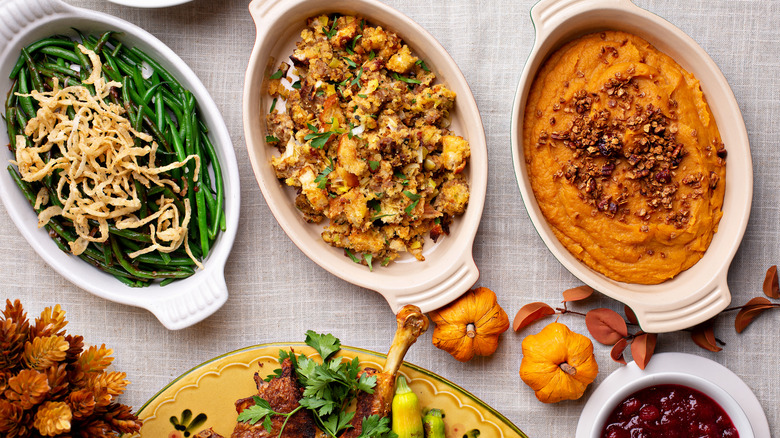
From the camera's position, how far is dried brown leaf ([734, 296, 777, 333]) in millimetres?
3090

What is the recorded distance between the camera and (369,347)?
3164mm

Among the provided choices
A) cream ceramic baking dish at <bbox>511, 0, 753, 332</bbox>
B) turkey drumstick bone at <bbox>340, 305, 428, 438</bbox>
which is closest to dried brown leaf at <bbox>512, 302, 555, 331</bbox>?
cream ceramic baking dish at <bbox>511, 0, 753, 332</bbox>

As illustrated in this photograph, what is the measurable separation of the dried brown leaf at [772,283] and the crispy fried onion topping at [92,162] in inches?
122

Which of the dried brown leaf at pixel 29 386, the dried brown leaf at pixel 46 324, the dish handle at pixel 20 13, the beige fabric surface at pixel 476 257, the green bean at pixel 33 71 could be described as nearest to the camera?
the dried brown leaf at pixel 29 386

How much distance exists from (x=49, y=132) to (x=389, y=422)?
220 cm

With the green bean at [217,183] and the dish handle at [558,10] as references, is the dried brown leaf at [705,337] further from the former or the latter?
the green bean at [217,183]

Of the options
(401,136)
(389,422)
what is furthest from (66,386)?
(401,136)

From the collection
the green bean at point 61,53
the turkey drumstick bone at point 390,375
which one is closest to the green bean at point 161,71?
the green bean at point 61,53

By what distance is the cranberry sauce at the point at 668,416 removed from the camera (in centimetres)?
282

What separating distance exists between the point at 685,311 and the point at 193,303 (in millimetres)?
2460

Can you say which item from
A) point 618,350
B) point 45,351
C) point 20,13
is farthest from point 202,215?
point 618,350

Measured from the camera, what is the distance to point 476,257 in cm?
314

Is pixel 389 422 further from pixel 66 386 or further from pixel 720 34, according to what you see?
pixel 720 34

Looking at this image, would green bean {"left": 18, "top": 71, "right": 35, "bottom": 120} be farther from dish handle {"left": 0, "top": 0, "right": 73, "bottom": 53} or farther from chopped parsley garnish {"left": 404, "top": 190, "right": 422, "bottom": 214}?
chopped parsley garnish {"left": 404, "top": 190, "right": 422, "bottom": 214}
